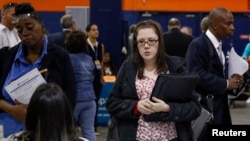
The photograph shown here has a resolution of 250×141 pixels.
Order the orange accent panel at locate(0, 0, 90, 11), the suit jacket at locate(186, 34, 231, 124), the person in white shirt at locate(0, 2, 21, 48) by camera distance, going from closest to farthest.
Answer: the suit jacket at locate(186, 34, 231, 124), the person in white shirt at locate(0, 2, 21, 48), the orange accent panel at locate(0, 0, 90, 11)

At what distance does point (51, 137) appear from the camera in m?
2.37

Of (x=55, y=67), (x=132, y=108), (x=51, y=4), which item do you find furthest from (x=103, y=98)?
(x=51, y=4)

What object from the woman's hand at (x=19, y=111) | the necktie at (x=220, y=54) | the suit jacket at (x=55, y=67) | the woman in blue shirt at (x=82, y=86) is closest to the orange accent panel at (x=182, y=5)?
the woman in blue shirt at (x=82, y=86)

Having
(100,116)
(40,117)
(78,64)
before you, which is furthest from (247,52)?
(40,117)

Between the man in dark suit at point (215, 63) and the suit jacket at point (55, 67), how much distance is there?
4.06 ft

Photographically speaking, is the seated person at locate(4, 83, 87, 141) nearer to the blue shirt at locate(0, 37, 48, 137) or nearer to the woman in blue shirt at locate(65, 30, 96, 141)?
the blue shirt at locate(0, 37, 48, 137)

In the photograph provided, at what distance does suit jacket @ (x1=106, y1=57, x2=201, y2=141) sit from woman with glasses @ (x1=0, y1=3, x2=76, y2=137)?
0.28 metres

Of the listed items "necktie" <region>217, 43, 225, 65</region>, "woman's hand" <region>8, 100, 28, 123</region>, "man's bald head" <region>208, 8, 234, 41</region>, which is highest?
"man's bald head" <region>208, 8, 234, 41</region>

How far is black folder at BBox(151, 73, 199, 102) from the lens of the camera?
3.12 metres

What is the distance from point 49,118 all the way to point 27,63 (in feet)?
3.30

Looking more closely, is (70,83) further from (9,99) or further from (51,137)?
(51,137)

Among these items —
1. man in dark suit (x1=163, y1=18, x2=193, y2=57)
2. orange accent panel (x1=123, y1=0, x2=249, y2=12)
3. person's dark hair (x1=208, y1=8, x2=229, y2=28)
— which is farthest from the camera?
orange accent panel (x1=123, y1=0, x2=249, y2=12)

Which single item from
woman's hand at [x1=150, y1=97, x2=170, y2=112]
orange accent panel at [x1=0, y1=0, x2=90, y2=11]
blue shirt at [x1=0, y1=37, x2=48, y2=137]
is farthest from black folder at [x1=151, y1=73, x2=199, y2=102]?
orange accent panel at [x1=0, y1=0, x2=90, y2=11]

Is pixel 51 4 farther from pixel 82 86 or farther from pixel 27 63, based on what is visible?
pixel 27 63
